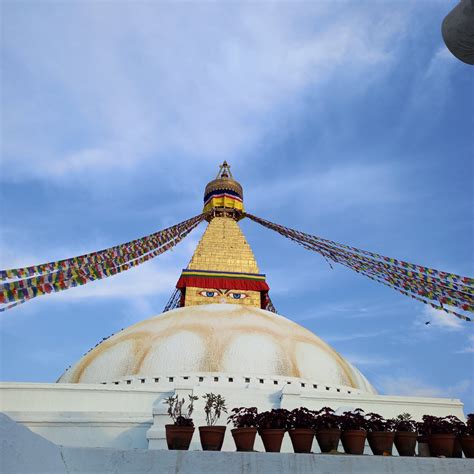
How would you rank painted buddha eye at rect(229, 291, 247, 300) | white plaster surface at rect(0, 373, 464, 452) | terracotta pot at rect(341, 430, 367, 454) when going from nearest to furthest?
1. terracotta pot at rect(341, 430, 367, 454)
2. white plaster surface at rect(0, 373, 464, 452)
3. painted buddha eye at rect(229, 291, 247, 300)

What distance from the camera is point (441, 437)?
5.92 metres

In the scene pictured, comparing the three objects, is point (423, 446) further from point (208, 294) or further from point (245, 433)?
point (208, 294)

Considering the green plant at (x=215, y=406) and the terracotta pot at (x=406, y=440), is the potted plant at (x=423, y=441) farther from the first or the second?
the green plant at (x=215, y=406)

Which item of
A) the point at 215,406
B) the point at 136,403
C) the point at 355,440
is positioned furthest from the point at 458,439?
the point at 136,403

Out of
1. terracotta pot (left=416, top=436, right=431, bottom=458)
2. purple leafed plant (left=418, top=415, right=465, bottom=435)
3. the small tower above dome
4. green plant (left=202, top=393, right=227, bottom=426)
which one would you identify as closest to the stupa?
green plant (left=202, top=393, right=227, bottom=426)

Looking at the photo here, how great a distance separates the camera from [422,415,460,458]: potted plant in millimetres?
5914

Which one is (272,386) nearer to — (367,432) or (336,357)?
(336,357)

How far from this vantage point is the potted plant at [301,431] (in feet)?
18.4

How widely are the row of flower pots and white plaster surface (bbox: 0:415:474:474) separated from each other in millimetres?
448

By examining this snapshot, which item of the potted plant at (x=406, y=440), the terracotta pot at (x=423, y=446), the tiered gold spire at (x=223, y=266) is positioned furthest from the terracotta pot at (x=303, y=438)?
the tiered gold spire at (x=223, y=266)

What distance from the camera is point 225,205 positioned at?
25.5m

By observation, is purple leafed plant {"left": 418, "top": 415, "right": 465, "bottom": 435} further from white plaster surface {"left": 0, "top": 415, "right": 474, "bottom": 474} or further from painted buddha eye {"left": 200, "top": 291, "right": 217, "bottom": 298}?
painted buddha eye {"left": 200, "top": 291, "right": 217, "bottom": 298}

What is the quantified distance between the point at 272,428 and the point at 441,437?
1.98 metres

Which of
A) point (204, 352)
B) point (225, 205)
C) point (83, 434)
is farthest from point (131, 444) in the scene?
point (225, 205)
